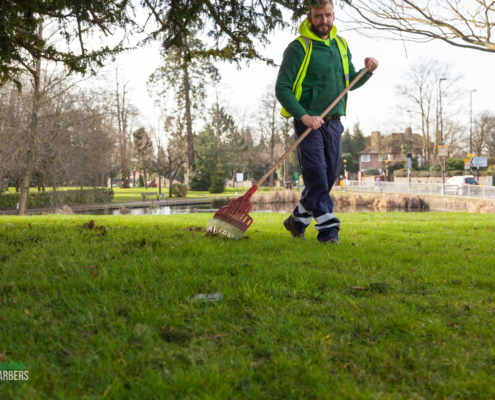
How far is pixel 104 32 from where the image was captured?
20.2ft

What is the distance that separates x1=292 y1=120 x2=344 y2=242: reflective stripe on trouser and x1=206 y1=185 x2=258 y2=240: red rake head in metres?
0.71

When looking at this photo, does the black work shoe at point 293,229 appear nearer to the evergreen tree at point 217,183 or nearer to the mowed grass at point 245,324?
the mowed grass at point 245,324

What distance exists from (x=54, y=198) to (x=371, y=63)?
24.2 m

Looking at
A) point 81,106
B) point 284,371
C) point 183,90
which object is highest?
point 183,90

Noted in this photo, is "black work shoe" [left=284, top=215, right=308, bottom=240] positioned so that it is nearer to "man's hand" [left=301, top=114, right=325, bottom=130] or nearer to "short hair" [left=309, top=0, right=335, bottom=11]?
"man's hand" [left=301, top=114, right=325, bottom=130]

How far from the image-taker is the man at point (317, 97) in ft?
14.8

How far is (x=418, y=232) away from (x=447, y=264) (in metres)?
2.39

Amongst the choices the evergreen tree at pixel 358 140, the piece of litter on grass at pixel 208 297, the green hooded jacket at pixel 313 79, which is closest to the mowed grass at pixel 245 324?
the piece of litter on grass at pixel 208 297

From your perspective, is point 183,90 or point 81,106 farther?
point 183,90

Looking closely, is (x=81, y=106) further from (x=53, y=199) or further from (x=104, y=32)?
(x=104, y=32)

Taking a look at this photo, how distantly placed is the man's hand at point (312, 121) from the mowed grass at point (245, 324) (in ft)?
4.62

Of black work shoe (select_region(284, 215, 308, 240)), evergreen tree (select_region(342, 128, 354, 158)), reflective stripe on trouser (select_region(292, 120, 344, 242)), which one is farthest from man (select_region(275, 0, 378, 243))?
evergreen tree (select_region(342, 128, 354, 158))

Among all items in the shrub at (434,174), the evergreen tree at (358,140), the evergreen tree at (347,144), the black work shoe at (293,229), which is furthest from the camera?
the evergreen tree at (358,140)

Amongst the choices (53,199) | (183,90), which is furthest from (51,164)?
(183,90)
